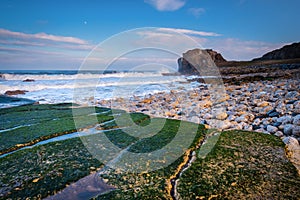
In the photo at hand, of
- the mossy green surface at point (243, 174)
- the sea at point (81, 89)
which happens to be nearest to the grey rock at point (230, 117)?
the mossy green surface at point (243, 174)

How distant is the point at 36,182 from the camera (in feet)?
9.50

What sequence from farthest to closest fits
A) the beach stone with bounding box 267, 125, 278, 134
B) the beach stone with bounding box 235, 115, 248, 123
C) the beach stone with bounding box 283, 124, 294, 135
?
the beach stone with bounding box 235, 115, 248, 123 < the beach stone with bounding box 267, 125, 278, 134 < the beach stone with bounding box 283, 124, 294, 135

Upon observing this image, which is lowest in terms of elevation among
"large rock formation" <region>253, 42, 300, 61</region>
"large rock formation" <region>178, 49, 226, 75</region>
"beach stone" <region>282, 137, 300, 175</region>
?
"beach stone" <region>282, 137, 300, 175</region>

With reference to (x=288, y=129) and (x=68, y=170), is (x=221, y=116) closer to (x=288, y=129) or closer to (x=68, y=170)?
(x=288, y=129)

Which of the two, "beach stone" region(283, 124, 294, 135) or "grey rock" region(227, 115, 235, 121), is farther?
"grey rock" region(227, 115, 235, 121)

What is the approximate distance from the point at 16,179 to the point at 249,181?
3.35 metres

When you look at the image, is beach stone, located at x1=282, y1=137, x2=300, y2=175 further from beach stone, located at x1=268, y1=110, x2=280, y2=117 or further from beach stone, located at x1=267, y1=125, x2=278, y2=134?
beach stone, located at x1=268, y1=110, x2=280, y2=117

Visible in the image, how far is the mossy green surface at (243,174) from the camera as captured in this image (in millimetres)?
2479

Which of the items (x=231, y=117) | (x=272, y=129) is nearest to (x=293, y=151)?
(x=272, y=129)

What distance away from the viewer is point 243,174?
2.87 m

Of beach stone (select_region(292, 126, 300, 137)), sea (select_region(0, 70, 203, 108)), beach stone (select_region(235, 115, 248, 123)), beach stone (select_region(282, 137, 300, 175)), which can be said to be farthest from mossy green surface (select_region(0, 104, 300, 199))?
sea (select_region(0, 70, 203, 108))

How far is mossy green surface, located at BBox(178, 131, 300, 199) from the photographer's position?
2.48 metres

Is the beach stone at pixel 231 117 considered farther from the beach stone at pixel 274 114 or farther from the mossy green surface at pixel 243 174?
the mossy green surface at pixel 243 174

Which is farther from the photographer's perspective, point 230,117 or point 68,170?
point 230,117
